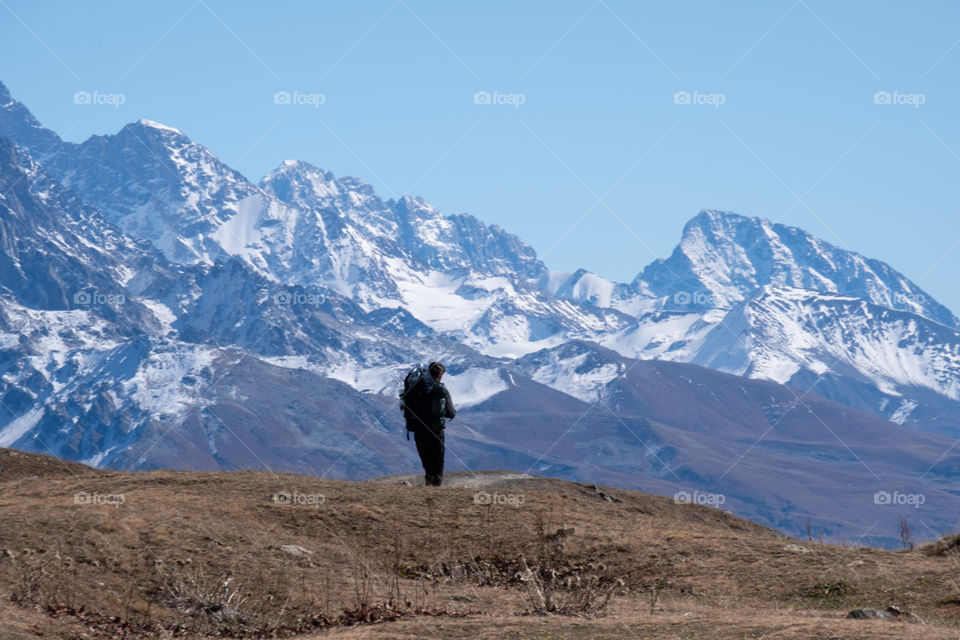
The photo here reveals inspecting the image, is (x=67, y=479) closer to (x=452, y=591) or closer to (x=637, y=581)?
(x=452, y=591)

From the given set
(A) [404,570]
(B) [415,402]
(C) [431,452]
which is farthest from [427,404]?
(A) [404,570]

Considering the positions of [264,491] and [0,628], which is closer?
[0,628]

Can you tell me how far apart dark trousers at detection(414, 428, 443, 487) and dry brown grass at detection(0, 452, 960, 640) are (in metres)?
0.92

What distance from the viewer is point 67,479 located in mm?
28250

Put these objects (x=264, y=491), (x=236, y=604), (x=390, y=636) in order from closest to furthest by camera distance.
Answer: (x=390, y=636)
(x=236, y=604)
(x=264, y=491)

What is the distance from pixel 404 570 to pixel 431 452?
210 inches

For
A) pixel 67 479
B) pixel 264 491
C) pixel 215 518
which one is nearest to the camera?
pixel 215 518

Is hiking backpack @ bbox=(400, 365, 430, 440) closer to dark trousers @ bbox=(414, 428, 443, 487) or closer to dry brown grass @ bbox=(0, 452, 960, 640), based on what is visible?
dark trousers @ bbox=(414, 428, 443, 487)

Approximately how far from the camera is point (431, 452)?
27156 millimetres

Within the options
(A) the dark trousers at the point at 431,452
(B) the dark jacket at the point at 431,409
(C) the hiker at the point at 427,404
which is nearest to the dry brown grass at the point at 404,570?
(A) the dark trousers at the point at 431,452

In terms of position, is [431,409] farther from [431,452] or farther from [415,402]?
[431,452]

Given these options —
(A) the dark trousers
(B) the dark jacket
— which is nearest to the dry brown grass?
(A) the dark trousers

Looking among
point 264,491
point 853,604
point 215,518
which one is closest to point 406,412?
point 264,491

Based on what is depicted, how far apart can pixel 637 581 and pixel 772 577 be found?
2.23m
